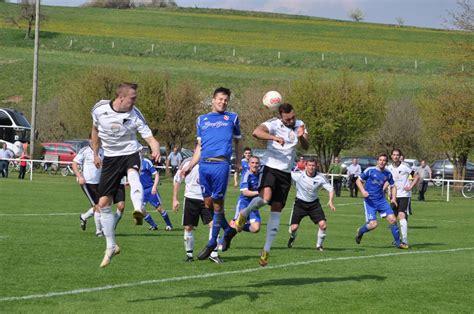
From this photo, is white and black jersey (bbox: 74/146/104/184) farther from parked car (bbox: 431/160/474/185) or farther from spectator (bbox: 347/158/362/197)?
parked car (bbox: 431/160/474/185)

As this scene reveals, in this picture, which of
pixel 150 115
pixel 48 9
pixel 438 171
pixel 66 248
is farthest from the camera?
pixel 48 9

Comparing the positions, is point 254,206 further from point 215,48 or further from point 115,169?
point 215,48

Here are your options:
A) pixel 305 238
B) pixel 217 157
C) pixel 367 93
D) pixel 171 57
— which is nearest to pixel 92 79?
pixel 367 93

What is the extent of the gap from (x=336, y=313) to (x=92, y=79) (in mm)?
58930

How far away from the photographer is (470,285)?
13672 millimetres

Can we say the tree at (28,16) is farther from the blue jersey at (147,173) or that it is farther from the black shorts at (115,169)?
the black shorts at (115,169)

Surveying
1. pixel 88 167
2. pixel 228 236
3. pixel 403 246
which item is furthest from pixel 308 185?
pixel 228 236

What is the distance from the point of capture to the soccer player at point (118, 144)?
11.8m

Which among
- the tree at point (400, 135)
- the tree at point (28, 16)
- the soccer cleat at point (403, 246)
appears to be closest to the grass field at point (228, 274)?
the soccer cleat at point (403, 246)

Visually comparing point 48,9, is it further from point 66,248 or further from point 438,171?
point 66,248

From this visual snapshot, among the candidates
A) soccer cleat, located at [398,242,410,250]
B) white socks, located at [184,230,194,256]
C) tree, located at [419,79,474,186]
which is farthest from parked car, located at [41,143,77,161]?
white socks, located at [184,230,194,256]

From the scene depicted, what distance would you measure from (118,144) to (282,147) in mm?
2690

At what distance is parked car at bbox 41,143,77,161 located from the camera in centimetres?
5641

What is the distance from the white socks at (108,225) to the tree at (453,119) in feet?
137
